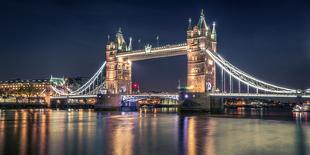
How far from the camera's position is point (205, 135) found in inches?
949

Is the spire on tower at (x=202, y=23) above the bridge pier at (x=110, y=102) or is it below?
above

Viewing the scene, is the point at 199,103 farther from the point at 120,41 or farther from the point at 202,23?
the point at 120,41

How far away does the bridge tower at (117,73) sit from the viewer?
77.9 meters

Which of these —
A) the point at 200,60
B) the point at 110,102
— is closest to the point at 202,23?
the point at 200,60

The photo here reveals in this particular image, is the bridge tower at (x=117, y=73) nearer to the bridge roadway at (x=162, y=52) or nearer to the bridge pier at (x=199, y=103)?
the bridge roadway at (x=162, y=52)

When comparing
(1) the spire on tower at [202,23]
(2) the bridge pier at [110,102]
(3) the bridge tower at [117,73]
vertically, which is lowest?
(2) the bridge pier at [110,102]

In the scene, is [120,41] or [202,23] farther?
[120,41]

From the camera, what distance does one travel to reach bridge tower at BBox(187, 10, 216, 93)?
196 feet

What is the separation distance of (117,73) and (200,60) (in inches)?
890

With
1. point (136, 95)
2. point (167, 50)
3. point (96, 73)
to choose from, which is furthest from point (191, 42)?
point (96, 73)

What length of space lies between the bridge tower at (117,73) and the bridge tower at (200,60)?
794 inches

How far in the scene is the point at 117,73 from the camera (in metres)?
77.4

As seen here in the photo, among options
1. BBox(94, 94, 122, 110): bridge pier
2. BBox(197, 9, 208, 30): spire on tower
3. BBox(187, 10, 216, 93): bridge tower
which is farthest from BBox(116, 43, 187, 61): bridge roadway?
BBox(94, 94, 122, 110): bridge pier

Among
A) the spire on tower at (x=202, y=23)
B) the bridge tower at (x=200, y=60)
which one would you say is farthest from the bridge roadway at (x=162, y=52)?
the spire on tower at (x=202, y=23)
